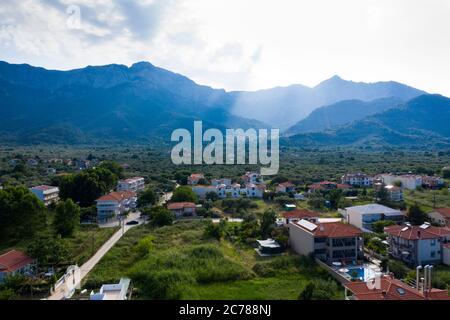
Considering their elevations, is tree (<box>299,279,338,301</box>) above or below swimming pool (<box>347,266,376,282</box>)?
above

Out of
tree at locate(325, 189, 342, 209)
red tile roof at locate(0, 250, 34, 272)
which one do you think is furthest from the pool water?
tree at locate(325, 189, 342, 209)

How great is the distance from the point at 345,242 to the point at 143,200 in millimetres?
19863

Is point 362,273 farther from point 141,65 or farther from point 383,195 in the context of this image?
point 141,65

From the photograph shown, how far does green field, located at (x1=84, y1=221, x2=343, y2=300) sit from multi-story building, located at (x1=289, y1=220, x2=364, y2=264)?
1046mm

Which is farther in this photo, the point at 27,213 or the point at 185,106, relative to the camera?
the point at 185,106

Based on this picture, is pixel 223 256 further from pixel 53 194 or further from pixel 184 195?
pixel 53 194

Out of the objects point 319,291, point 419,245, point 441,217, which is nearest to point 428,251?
point 419,245

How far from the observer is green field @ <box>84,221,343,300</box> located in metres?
14.9

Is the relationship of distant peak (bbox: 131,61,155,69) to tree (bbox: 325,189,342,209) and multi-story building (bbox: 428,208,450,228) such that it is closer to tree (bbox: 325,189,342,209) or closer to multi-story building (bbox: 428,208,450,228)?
tree (bbox: 325,189,342,209)

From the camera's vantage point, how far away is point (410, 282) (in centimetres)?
1533

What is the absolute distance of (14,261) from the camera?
1688cm

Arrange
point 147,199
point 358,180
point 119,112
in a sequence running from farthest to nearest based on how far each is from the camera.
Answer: point 119,112
point 358,180
point 147,199

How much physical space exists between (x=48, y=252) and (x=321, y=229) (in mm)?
14412
